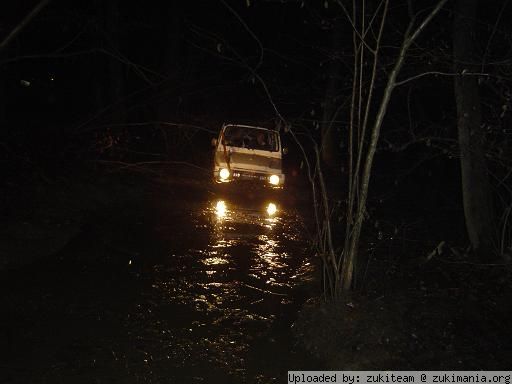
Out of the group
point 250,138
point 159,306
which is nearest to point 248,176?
point 250,138

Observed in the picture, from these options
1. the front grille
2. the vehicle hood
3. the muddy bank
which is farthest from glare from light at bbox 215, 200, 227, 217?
the muddy bank

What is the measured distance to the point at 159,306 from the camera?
22.1ft

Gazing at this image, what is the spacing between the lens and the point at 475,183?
8844mm

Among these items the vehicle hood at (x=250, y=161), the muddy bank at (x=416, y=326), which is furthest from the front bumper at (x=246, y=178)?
the muddy bank at (x=416, y=326)

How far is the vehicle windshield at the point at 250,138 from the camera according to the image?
14.3 meters

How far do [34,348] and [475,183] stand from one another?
21.9ft

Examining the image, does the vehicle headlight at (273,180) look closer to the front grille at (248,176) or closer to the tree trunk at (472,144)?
the front grille at (248,176)

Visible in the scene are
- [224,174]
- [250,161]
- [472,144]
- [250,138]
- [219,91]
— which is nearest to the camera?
[472,144]

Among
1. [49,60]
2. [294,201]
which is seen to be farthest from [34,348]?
[49,60]

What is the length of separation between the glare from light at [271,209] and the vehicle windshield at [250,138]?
1400 millimetres

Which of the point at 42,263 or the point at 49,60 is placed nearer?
the point at 42,263

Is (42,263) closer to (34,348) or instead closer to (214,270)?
(214,270)

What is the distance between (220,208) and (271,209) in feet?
4.36

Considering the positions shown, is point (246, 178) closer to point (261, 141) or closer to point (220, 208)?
point (220, 208)
